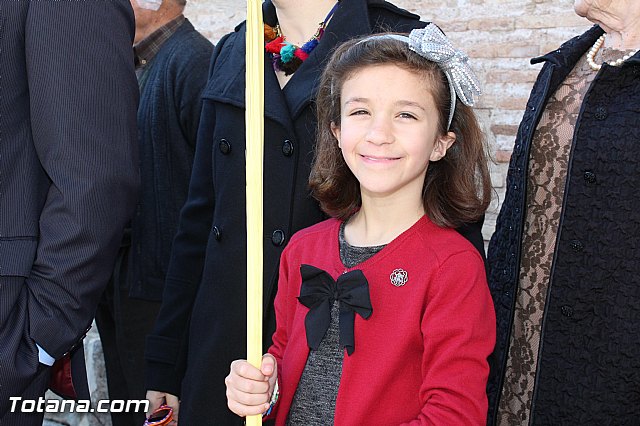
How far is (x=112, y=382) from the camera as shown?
11.5ft

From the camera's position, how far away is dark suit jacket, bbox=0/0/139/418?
191 cm

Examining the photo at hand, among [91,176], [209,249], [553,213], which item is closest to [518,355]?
[553,213]

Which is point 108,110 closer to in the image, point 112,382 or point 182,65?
point 182,65

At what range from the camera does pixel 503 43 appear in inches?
143

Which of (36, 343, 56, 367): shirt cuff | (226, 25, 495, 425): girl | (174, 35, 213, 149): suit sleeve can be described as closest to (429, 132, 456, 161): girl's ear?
(226, 25, 495, 425): girl

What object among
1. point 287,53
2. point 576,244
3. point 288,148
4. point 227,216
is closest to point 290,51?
point 287,53

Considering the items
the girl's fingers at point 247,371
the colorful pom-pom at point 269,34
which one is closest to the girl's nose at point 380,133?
the girl's fingers at point 247,371

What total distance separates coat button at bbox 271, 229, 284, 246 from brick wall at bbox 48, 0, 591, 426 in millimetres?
1549

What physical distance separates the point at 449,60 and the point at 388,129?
0.24 meters

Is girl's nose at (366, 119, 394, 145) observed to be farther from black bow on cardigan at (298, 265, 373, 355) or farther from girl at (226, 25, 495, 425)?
black bow on cardigan at (298, 265, 373, 355)

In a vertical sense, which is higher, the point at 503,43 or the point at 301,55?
the point at 503,43

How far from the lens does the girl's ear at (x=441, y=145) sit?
200cm

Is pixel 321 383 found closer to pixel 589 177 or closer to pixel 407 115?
pixel 407 115

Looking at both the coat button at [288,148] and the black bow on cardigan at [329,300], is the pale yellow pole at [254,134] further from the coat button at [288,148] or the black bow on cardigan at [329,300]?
the coat button at [288,148]
